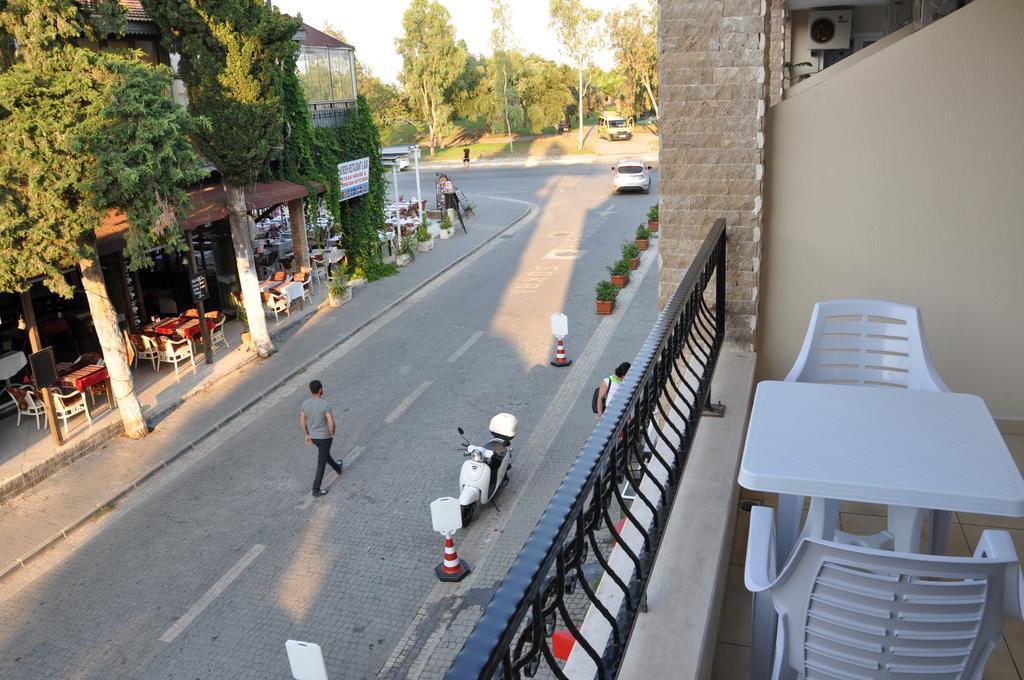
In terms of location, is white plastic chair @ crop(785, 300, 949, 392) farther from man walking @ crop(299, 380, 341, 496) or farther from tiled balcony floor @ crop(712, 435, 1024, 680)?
man walking @ crop(299, 380, 341, 496)

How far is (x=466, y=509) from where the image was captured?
1019 centimetres

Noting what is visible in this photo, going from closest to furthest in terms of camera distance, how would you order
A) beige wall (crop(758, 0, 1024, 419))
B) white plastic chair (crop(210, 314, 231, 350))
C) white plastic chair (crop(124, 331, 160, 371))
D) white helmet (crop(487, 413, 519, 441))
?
beige wall (crop(758, 0, 1024, 419))
white helmet (crop(487, 413, 519, 441))
white plastic chair (crop(124, 331, 160, 371))
white plastic chair (crop(210, 314, 231, 350))

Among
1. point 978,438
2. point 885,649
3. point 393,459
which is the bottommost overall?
point 393,459

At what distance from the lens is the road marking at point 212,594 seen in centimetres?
869

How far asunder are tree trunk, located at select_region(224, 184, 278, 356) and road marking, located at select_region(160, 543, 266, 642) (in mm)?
6949

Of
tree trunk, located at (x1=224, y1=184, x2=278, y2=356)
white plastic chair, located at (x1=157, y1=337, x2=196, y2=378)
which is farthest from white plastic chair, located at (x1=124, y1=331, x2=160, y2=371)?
tree trunk, located at (x1=224, y1=184, x2=278, y2=356)

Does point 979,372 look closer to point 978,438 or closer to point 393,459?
point 978,438

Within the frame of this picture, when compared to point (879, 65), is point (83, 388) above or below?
below

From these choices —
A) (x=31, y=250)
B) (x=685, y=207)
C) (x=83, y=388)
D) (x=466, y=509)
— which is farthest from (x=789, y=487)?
(x=83, y=388)

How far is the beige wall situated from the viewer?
536 centimetres

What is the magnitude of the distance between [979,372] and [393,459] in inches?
314

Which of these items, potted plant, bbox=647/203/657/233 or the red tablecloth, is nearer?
the red tablecloth

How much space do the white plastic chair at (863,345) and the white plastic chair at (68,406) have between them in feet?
38.0

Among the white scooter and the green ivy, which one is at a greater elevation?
the green ivy
